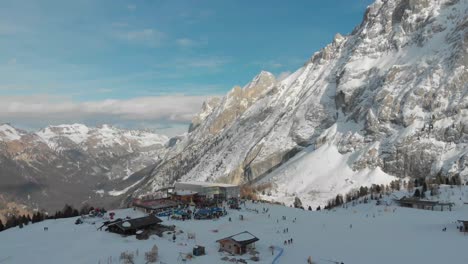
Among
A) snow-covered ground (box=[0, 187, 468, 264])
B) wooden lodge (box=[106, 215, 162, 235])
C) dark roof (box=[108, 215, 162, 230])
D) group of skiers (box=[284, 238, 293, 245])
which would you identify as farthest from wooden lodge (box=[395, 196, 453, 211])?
wooden lodge (box=[106, 215, 162, 235])

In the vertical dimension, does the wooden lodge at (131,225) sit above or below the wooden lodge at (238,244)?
above

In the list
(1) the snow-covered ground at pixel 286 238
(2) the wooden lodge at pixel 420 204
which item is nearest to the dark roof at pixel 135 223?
(1) the snow-covered ground at pixel 286 238

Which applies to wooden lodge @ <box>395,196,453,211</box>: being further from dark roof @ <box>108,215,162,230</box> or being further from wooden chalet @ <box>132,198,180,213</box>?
dark roof @ <box>108,215,162,230</box>

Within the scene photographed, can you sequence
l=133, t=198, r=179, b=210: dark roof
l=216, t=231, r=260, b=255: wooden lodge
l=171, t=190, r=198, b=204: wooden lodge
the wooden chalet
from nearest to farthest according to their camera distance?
l=216, t=231, r=260, b=255: wooden lodge → the wooden chalet → l=133, t=198, r=179, b=210: dark roof → l=171, t=190, r=198, b=204: wooden lodge

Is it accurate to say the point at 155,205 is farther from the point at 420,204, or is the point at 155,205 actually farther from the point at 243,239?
the point at 420,204

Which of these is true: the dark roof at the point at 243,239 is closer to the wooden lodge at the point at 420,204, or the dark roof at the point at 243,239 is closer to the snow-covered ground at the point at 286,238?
the snow-covered ground at the point at 286,238

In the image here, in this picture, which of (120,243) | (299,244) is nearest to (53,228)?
(120,243)

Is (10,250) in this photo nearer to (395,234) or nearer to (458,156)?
(395,234)
